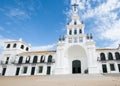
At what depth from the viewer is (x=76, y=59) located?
31172 mm

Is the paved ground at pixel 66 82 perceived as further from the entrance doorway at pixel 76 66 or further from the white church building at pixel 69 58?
the entrance doorway at pixel 76 66

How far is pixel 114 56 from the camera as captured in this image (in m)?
30.0

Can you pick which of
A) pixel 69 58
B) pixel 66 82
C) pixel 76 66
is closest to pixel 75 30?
pixel 69 58

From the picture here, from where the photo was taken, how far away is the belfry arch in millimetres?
30062

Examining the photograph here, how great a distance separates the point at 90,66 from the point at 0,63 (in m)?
25.0

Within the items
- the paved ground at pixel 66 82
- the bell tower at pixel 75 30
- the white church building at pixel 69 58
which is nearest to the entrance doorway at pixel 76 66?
the white church building at pixel 69 58

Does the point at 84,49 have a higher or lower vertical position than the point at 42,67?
higher

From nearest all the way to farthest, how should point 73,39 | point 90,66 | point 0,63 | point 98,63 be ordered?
point 90,66
point 98,63
point 73,39
point 0,63

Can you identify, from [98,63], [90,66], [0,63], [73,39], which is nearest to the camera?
[90,66]

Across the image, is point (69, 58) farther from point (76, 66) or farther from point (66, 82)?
point (66, 82)

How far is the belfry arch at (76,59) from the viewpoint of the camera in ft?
98.6

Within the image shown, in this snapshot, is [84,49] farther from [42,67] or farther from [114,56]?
[42,67]

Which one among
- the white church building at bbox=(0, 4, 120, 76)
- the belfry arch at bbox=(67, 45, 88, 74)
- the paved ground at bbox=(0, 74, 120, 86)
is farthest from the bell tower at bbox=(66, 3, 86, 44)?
the paved ground at bbox=(0, 74, 120, 86)

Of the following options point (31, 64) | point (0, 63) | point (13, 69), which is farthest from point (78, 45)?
point (0, 63)
